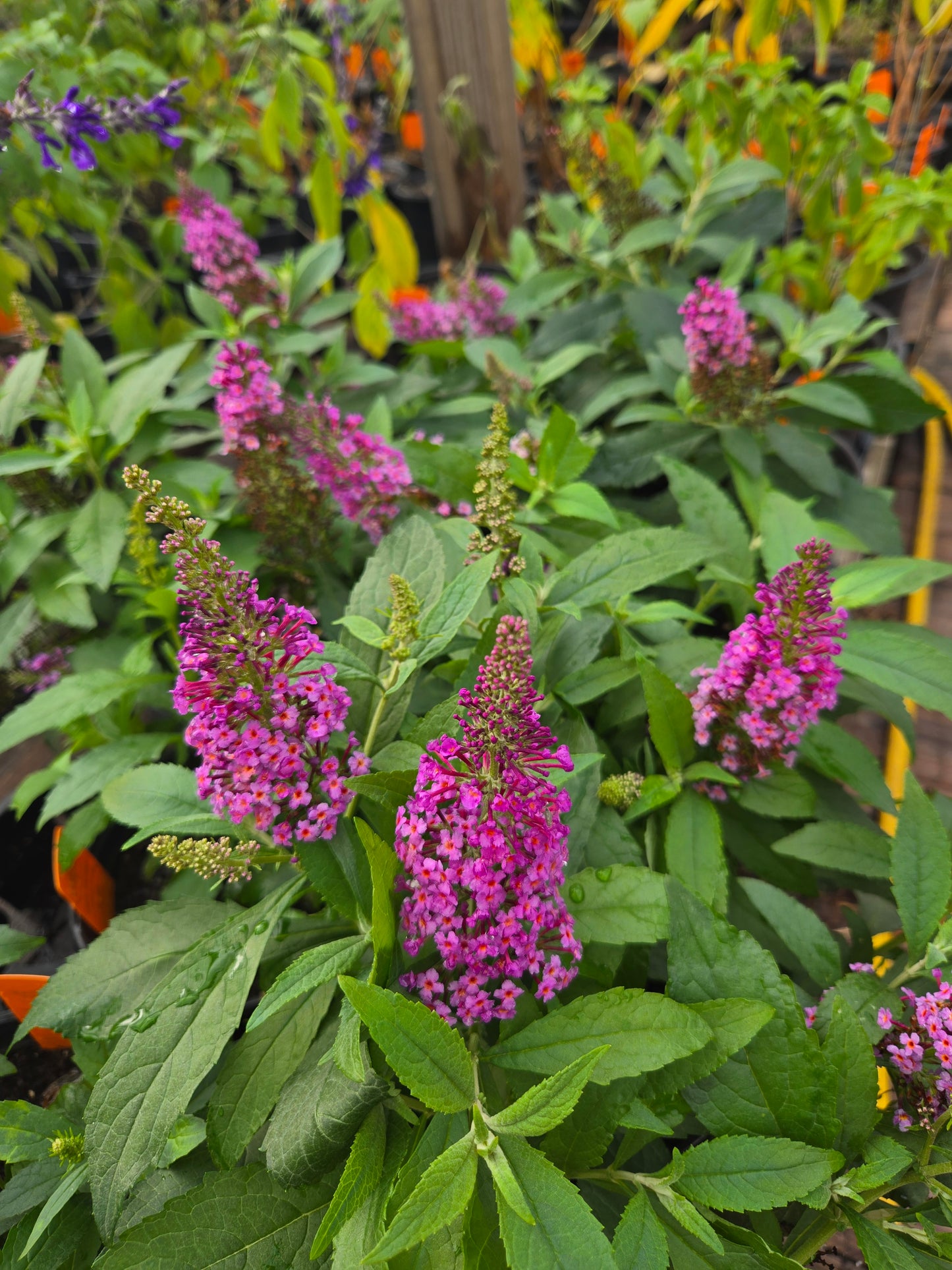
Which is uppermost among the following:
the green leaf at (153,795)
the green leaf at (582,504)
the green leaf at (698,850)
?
the green leaf at (582,504)

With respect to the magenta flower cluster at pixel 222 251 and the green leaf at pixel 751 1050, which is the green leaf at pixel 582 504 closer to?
the green leaf at pixel 751 1050

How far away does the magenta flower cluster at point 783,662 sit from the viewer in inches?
27.9

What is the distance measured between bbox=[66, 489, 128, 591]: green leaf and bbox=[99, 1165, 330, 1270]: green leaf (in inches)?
26.5

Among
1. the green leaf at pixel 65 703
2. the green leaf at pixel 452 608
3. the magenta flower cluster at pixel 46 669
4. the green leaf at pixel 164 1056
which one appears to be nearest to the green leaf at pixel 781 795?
the green leaf at pixel 452 608

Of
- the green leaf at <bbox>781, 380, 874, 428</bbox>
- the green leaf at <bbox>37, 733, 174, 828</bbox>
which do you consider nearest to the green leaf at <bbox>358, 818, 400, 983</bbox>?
the green leaf at <bbox>37, 733, 174, 828</bbox>

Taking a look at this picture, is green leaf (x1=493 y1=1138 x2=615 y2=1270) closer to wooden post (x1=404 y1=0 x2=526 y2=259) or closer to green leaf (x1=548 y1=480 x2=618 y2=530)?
green leaf (x1=548 y1=480 x2=618 y2=530)

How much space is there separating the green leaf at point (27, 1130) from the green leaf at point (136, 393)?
33.7 inches

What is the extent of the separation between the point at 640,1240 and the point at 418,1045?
21cm

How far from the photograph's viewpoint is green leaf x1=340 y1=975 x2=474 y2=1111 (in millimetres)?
500

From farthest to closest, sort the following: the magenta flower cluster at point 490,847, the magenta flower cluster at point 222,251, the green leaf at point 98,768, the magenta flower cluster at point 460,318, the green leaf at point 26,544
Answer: the magenta flower cluster at point 460,318 < the magenta flower cluster at point 222,251 < the green leaf at point 26,544 < the green leaf at point 98,768 < the magenta flower cluster at point 490,847

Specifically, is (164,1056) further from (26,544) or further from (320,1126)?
(26,544)

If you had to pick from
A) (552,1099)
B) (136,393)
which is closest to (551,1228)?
(552,1099)

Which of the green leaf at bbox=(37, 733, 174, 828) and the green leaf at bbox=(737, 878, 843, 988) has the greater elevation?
the green leaf at bbox=(37, 733, 174, 828)

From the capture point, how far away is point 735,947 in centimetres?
64
